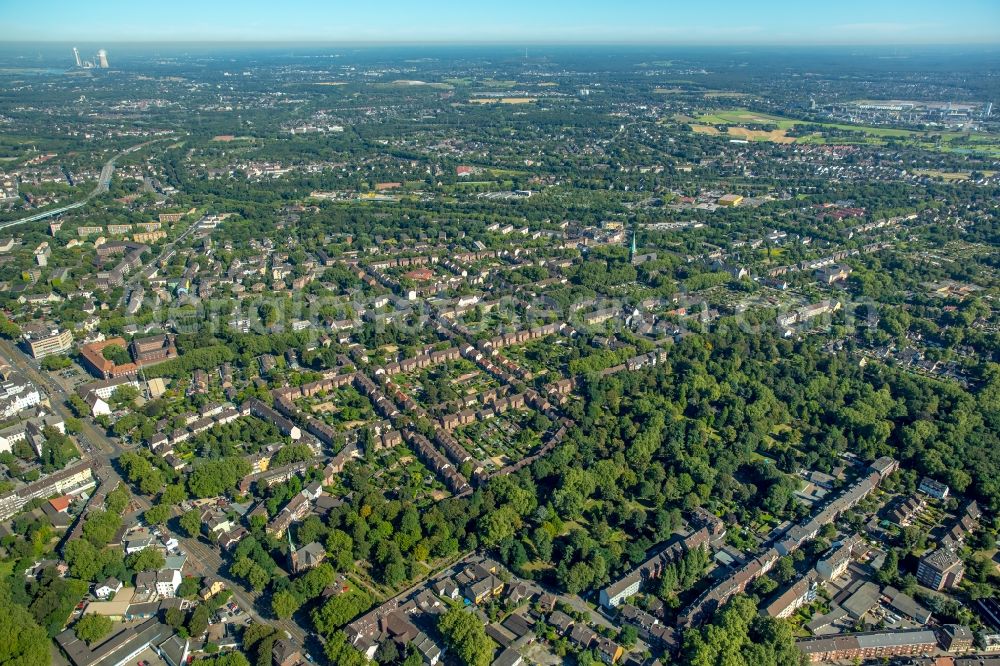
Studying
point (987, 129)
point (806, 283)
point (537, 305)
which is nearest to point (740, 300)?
point (806, 283)

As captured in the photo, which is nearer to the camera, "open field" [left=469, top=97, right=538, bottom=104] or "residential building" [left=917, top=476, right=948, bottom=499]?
"residential building" [left=917, top=476, right=948, bottom=499]

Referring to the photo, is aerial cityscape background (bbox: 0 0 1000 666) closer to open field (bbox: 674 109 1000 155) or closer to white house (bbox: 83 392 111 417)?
white house (bbox: 83 392 111 417)

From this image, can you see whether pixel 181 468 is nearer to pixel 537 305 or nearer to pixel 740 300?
pixel 537 305

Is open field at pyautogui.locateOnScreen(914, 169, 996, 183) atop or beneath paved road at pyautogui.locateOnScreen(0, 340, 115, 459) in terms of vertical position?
atop

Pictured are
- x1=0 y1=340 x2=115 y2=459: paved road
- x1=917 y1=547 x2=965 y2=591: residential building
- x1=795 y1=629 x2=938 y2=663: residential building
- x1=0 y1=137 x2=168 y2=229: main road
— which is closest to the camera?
x1=795 y1=629 x2=938 y2=663: residential building

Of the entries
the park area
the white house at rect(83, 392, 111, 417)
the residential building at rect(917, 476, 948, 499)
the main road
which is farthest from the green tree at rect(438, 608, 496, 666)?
the main road

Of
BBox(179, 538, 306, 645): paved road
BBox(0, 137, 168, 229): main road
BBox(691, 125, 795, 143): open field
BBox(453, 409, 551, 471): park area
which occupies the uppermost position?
BBox(691, 125, 795, 143): open field

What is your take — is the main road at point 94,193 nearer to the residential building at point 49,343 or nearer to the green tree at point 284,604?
the residential building at point 49,343

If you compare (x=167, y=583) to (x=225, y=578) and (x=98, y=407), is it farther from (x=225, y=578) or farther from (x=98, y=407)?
(x=98, y=407)

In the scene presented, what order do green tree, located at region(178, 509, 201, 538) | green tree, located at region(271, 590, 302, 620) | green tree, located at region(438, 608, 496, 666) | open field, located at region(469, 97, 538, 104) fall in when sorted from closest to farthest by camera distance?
green tree, located at region(438, 608, 496, 666), green tree, located at region(271, 590, 302, 620), green tree, located at region(178, 509, 201, 538), open field, located at region(469, 97, 538, 104)

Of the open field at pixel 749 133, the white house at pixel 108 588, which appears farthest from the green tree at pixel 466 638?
the open field at pixel 749 133

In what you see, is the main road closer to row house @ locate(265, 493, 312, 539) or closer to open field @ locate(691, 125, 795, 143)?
row house @ locate(265, 493, 312, 539)

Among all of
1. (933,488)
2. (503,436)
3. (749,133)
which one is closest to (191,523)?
(503,436)
